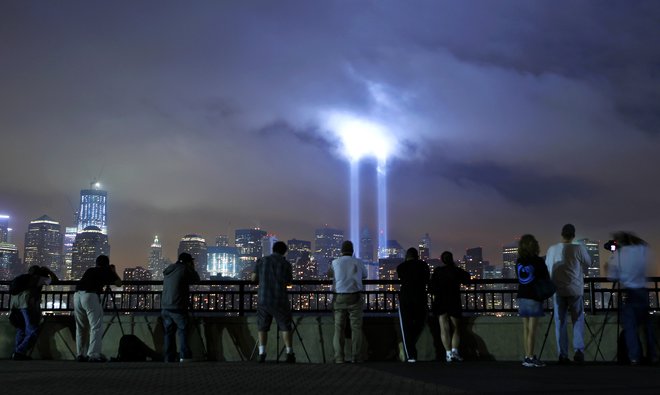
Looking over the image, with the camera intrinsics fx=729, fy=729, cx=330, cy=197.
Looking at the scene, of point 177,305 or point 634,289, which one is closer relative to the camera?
point 634,289

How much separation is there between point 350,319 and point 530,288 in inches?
123

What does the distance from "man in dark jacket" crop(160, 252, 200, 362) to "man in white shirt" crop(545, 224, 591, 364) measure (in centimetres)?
621

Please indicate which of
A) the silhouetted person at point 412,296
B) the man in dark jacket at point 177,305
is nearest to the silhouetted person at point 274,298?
the man in dark jacket at point 177,305

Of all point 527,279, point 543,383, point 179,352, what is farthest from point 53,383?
point 527,279

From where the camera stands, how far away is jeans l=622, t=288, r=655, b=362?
1154 cm

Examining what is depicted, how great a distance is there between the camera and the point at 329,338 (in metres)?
13.2

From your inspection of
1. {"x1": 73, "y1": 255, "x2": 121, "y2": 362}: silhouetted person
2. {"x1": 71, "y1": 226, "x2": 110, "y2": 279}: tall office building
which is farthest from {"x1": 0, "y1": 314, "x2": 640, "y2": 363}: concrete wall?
{"x1": 71, "y1": 226, "x2": 110, "y2": 279}: tall office building

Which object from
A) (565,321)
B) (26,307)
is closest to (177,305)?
(26,307)

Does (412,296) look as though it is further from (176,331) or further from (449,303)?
(176,331)

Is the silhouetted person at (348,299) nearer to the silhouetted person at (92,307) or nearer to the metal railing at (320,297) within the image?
the metal railing at (320,297)

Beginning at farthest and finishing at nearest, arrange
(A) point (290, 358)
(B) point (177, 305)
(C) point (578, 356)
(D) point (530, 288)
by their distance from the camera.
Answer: (B) point (177, 305), (A) point (290, 358), (C) point (578, 356), (D) point (530, 288)

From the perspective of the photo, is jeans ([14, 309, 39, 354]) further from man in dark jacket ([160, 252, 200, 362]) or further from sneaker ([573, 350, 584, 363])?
sneaker ([573, 350, 584, 363])

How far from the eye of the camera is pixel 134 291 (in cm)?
1454

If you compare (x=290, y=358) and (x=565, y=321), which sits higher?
(x=565, y=321)
